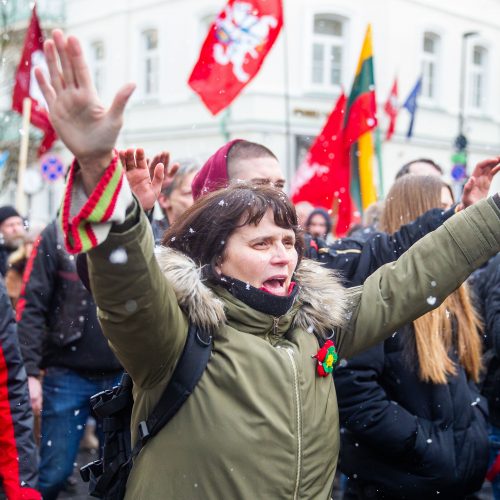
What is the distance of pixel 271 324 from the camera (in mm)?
2242

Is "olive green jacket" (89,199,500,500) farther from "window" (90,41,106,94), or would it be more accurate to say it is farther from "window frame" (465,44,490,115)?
"window frame" (465,44,490,115)

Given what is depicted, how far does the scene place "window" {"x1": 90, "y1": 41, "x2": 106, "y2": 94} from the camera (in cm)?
2295

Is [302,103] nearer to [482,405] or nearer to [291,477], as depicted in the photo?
[482,405]

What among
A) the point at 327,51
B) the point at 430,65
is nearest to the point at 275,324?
the point at 327,51

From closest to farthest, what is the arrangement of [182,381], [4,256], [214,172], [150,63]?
[182,381] < [214,172] < [4,256] < [150,63]

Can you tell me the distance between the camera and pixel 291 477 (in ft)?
6.93

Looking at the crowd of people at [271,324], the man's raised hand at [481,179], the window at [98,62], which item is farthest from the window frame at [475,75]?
the man's raised hand at [481,179]

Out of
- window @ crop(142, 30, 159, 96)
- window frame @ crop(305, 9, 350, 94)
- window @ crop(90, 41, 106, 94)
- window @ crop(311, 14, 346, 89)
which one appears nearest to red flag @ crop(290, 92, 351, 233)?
window frame @ crop(305, 9, 350, 94)

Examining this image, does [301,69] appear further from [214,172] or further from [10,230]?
[214,172]

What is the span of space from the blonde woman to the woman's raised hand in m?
1.77

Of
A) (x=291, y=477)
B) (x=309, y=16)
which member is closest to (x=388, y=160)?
(x=309, y=16)

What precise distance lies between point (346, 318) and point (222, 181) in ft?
3.66

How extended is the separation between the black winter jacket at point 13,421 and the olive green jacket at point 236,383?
2.38 ft

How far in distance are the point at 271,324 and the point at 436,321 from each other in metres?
1.16
